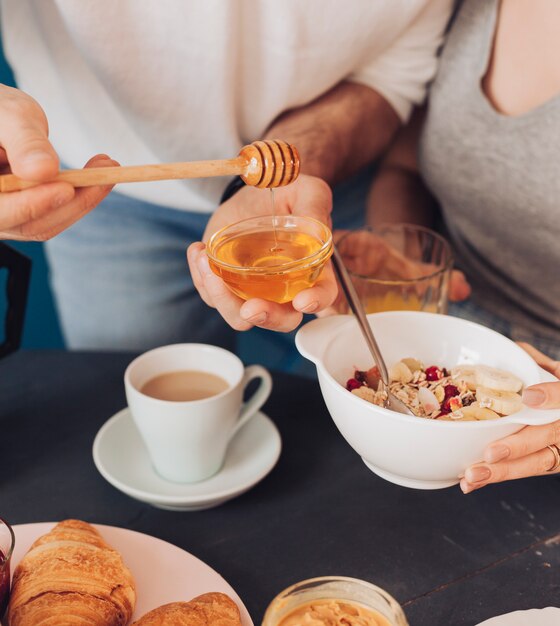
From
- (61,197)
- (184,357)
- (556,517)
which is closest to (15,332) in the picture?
(184,357)

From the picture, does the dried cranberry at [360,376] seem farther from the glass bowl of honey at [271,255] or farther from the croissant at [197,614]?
the croissant at [197,614]

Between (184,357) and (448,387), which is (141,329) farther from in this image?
(448,387)

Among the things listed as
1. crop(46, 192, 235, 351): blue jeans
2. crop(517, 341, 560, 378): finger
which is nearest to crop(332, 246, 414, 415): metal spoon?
crop(517, 341, 560, 378): finger

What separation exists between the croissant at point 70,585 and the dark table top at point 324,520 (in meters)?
0.15

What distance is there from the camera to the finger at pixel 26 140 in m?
0.73

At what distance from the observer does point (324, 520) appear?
3.31 ft

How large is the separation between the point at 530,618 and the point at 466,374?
0.31 meters

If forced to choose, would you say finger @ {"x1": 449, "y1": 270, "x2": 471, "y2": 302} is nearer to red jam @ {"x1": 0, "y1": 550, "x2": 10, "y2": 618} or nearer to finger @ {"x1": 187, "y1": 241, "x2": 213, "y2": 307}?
finger @ {"x1": 187, "y1": 241, "x2": 213, "y2": 307}

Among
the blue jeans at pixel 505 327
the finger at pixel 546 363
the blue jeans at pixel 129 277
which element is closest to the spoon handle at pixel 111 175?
the finger at pixel 546 363

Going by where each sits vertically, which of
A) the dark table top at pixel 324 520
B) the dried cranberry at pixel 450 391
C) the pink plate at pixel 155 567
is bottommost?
the dark table top at pixel 324 520

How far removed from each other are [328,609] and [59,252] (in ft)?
4.31

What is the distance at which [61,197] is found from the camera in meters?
0.76

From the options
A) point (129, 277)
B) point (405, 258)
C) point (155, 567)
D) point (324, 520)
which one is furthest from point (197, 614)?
point (129, 277)

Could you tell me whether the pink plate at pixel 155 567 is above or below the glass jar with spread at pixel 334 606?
below
